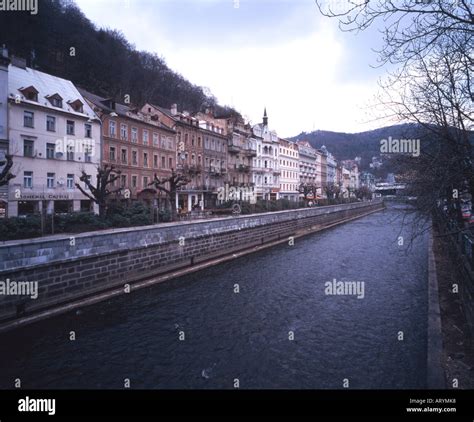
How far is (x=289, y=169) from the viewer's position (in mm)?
72438

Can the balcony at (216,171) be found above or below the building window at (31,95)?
below

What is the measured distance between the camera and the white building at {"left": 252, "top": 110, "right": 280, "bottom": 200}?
6131 centimetres

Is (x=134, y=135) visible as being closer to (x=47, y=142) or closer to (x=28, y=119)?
(x=47, y=142)

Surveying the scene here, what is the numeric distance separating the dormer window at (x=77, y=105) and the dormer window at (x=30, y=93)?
354 centimetres

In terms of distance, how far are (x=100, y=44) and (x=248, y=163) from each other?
108 feet

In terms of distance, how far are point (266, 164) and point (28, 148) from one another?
41774mm

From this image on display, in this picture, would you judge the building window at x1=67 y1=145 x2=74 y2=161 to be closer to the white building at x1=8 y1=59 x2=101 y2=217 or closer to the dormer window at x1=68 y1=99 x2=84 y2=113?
the white building at x1=8 y1=59 x2=101 y2=217

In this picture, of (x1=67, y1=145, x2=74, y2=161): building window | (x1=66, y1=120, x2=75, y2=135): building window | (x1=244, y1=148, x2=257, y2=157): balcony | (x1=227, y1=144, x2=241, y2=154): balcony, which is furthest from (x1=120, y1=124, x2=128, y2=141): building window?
(x1=244, y1=148, x2=257, y2=157): balcony

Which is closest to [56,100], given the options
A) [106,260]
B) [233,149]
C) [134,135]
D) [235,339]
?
[134,135]

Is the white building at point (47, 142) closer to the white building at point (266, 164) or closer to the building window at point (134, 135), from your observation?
the building window at point (134, 135)

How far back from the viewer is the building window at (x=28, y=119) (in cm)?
2842

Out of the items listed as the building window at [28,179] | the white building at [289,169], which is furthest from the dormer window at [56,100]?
the white building at [289,169]

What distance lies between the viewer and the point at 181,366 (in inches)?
364

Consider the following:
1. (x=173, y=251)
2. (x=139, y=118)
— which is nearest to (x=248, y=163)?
(x=139, y=118)
